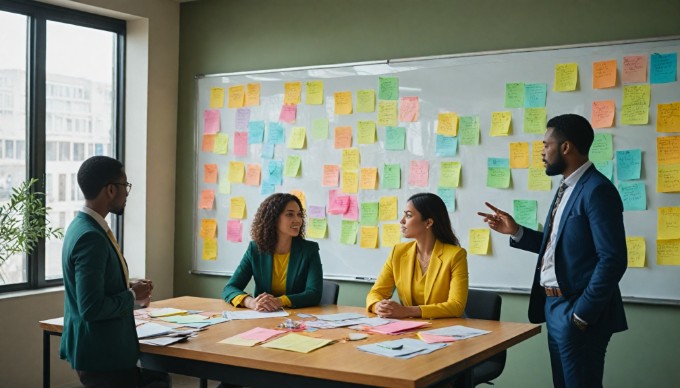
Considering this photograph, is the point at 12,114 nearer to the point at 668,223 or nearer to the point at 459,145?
the point at 459,145

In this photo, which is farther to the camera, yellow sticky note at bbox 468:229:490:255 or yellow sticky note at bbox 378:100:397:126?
yellow sticky note at bbox 378:100:397:126

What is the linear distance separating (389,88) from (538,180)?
1104 mm

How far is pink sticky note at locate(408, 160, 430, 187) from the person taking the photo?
15.7ft

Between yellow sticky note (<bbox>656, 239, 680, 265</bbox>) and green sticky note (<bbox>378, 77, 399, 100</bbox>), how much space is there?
1757 millimetres

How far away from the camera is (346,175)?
200 inches

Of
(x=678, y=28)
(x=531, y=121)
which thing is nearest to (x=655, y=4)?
(x=678, y=28)

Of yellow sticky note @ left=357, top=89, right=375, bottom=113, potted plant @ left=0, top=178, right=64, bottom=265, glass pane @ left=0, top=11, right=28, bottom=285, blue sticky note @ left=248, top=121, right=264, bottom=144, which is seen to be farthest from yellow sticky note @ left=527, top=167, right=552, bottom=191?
glass pane @ left=0, top=11, right=28, bottom=285

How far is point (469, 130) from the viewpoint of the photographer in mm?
4629

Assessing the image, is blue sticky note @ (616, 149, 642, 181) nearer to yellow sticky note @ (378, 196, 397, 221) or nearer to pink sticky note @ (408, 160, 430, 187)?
pink sticky note @ (408, 160, 430, 187)

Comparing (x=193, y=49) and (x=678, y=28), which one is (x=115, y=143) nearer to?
(x=193, y=49)

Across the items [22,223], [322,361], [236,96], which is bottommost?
[322,361]

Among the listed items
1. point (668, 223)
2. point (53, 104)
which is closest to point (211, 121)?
point (53, 104)

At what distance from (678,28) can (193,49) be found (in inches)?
130

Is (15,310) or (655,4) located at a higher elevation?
(655,4)
